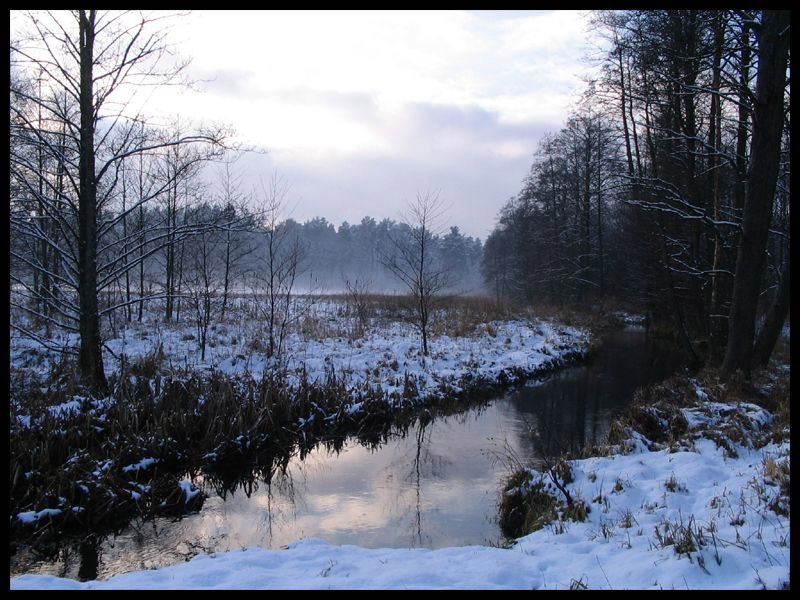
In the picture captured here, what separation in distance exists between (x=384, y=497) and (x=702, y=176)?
13.5 m

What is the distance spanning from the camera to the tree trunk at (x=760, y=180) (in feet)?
24.4

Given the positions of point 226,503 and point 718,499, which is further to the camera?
point 226,503

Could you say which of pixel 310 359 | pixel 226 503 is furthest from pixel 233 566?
pixel 310 359

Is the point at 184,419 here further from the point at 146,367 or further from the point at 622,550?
the point at 622,550

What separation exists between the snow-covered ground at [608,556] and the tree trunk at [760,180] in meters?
3.53

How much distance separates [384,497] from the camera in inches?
269

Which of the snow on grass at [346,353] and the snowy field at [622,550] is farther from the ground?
the snow on grass at [346,353]

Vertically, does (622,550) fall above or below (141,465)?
above

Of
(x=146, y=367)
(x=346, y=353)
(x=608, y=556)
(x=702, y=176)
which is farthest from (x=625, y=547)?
(x=702, y=176)

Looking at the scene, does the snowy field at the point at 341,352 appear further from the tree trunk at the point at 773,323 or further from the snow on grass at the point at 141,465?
the tree trunk at the point at 773,323

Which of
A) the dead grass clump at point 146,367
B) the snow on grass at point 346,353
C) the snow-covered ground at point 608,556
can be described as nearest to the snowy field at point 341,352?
the snow on grass at point 346,353

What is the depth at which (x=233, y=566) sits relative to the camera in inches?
158
